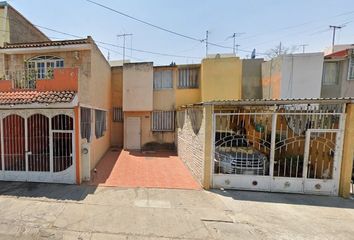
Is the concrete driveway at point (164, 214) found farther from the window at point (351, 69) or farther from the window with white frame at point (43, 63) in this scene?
the window at point (351, 69)

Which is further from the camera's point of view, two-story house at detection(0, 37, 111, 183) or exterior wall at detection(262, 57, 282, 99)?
exterior wall at detection(262, 57, 282, 99)

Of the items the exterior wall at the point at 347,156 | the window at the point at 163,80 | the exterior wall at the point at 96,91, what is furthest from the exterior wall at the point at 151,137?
the exterior wall at the point at 347,156

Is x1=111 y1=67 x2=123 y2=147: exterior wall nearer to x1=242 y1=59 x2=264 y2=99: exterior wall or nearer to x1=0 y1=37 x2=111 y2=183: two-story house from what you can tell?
x1=0 y1=37 x2=111 y2=183: two-story house

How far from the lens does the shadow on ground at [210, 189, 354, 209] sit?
18.2 ft

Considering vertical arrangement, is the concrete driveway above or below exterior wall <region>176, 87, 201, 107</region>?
below

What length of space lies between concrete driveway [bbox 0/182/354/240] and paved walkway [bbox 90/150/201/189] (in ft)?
1.93

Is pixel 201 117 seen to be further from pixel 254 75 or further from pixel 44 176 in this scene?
pixel 254 75

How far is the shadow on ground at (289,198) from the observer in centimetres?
555

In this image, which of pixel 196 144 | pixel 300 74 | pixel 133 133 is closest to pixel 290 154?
pixel 196 144

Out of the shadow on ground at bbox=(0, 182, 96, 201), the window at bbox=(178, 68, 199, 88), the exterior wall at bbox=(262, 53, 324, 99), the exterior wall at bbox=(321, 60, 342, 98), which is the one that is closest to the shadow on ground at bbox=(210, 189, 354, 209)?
the shadow on ground at bbox=(0, 182, 96, 201)

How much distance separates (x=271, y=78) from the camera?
40.1 ft

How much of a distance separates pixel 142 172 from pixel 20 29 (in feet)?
43.8

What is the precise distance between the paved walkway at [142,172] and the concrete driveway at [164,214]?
59cm

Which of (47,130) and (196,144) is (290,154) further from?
(47,130)
